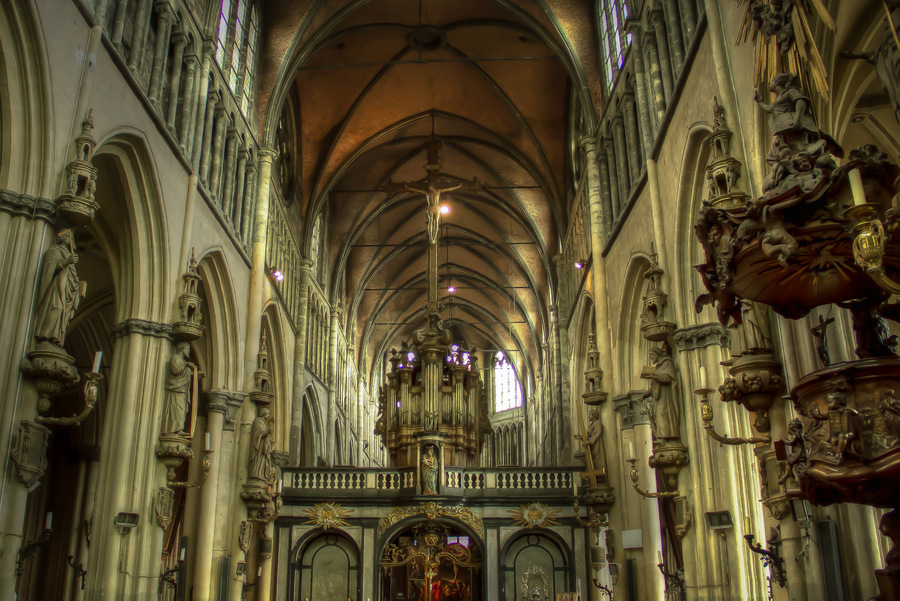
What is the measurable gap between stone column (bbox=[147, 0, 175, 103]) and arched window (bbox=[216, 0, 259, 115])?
9.56 ft

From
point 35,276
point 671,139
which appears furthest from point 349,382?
point 35,276

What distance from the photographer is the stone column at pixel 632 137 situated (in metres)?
15.9

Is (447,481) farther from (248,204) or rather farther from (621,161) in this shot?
(621,161)

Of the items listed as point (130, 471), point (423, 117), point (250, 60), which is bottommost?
point (130, 471)

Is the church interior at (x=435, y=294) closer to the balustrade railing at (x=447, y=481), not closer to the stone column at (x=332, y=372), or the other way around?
the balustrade railing at (x=447, y=481)

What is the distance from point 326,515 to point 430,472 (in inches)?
112

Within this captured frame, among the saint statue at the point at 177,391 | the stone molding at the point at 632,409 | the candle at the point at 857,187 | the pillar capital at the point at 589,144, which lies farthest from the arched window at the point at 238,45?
the candle at the point at 857,187

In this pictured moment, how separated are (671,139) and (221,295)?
956 cm

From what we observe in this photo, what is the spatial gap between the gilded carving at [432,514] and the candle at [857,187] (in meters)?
16.6

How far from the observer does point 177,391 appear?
1278 centimetres

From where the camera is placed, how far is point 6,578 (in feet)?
27.8

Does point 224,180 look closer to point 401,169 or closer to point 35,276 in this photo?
point 35,276

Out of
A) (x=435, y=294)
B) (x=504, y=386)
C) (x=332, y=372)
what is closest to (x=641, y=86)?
(x=435, y=294)

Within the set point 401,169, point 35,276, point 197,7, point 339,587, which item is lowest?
point 339,587
